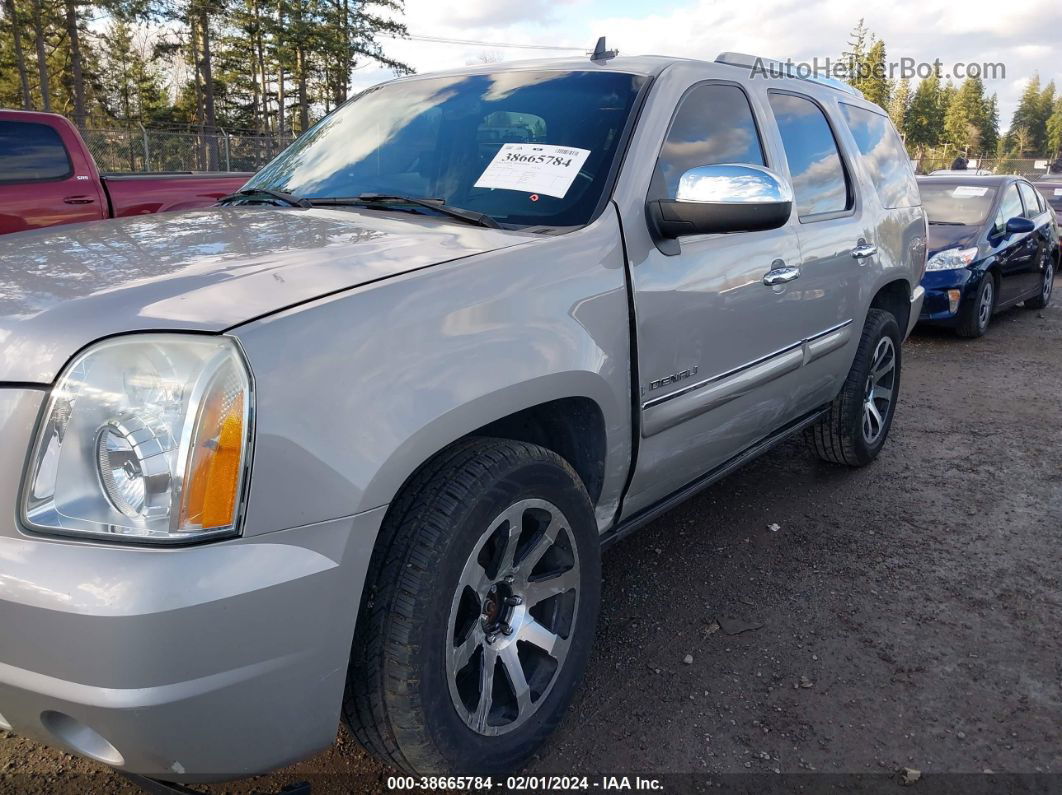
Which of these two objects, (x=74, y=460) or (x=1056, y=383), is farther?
(x=1056, y=383)

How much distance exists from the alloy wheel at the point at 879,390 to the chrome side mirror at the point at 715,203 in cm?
198

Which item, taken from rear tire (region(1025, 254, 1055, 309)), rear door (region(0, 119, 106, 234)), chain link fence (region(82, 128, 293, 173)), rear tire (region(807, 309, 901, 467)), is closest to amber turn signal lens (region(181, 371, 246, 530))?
rear tire (region(807, 309, 901, 467))

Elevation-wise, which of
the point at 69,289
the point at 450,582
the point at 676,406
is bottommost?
the point at 450,582

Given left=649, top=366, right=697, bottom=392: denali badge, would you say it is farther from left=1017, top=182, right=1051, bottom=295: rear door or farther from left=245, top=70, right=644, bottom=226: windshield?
left=1017, top=182, right=1051, bottom=295: rear door

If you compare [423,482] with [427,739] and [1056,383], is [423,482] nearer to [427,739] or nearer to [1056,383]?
[427,739]

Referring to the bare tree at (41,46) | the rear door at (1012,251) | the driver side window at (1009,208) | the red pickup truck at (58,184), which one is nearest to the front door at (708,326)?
the red pickup truck at (58,184)

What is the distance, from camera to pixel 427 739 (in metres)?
1.85

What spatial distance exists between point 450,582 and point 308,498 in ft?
1.33

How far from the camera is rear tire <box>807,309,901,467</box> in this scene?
13.4ft

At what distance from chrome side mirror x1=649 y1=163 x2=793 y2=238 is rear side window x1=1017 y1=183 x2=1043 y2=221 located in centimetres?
842

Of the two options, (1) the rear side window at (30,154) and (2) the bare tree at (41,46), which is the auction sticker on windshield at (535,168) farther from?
(2) the bare tree at (41,46)

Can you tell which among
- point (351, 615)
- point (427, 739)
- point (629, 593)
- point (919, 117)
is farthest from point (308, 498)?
point (919, 117)

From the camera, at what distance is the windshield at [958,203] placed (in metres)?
8.65

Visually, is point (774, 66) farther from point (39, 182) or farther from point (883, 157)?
point (39, 182)
